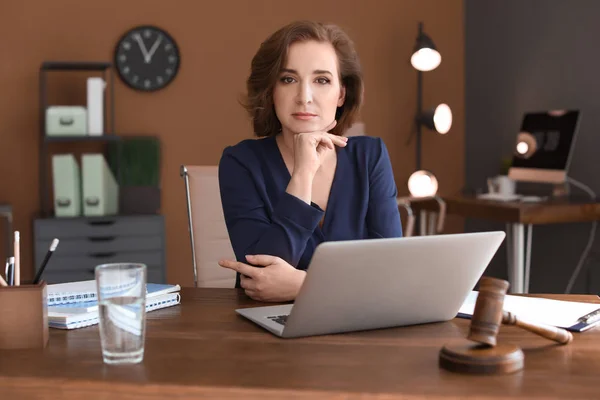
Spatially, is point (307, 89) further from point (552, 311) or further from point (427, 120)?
point (427, 120)

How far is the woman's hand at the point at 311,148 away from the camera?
5.86 feet

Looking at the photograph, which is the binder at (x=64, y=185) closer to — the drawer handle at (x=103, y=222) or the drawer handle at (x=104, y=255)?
the drawer handle at (x=103, y=222)

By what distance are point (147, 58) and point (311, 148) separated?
2.98 metres

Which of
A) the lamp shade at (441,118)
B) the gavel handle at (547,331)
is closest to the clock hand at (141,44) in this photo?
the lamp shade at (441,118)

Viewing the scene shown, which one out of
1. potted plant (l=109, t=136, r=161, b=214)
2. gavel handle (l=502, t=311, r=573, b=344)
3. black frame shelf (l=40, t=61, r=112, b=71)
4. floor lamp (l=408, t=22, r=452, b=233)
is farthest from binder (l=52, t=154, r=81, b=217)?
gavel handle (l=502, t=311, r=573, b=344)

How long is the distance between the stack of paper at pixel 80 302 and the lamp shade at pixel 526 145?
291cm

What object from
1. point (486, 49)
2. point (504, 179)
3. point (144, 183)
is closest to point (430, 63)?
point (486, 49)

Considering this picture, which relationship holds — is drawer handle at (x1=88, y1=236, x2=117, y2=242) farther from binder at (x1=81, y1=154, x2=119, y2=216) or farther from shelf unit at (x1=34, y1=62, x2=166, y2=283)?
binder at (x1=81, y1=154, x2=119, y2=216)

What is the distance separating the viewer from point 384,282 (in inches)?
45.8

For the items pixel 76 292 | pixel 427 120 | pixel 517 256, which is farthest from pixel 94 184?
pixel 76 292

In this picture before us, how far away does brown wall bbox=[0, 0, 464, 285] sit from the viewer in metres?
4.41

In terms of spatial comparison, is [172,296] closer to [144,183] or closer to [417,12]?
[144,183]

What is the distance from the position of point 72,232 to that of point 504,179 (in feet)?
7.32

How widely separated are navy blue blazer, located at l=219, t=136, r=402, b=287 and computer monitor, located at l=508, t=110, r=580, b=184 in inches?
83.7
